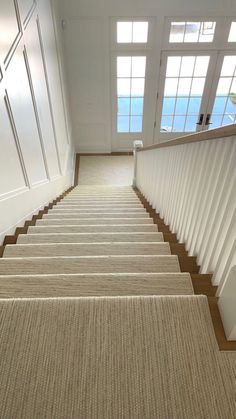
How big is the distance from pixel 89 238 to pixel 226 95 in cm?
478

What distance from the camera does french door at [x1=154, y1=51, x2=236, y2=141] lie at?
182 inches

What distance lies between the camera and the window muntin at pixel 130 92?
4672 mm

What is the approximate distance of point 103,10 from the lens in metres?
4.09

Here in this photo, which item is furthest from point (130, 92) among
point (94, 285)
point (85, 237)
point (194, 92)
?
point (94, 285)

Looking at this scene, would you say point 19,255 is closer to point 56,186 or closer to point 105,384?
point 105,384

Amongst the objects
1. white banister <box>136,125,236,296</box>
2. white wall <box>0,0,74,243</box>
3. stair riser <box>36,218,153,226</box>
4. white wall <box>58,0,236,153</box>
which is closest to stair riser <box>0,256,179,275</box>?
white banister <box>136,125,236,296</box>

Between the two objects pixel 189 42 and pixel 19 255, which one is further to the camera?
pixel 189 42

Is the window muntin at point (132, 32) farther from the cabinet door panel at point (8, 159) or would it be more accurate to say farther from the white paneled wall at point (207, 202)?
the cabinet door panel at point (8, 159)

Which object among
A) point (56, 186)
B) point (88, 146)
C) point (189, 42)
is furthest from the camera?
point (88, 146)

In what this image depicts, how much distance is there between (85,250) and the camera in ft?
4.75

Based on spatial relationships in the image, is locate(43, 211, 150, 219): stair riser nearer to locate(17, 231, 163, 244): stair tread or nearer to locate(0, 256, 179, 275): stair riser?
locate(17, 231, 163, 244): stair tread

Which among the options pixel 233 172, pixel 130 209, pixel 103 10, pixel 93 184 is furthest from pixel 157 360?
pixel 103 10

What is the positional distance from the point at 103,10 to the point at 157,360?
16.5ft

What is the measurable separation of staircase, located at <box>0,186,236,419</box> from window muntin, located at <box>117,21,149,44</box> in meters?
4.72
